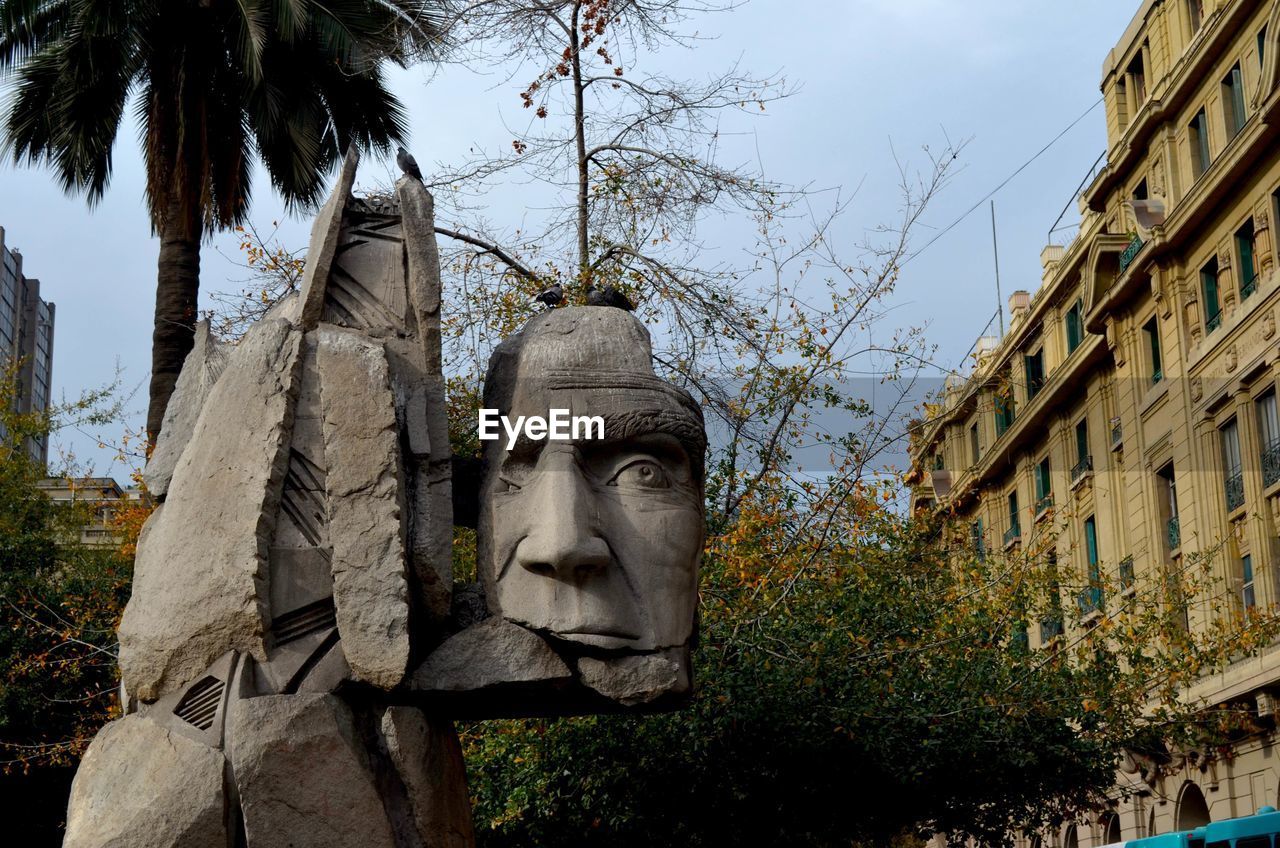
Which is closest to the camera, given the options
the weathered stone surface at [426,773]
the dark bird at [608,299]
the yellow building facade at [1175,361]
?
the weathered stone surface at [426,773]

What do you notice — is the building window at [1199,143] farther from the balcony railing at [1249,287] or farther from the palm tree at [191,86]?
the palm tree at [191,86]

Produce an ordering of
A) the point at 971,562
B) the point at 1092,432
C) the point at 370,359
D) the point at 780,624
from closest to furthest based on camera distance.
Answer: the point at 370,359, the point at 780,624, the point at 971,562, the point at 1092,432

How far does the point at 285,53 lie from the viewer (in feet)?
60.3

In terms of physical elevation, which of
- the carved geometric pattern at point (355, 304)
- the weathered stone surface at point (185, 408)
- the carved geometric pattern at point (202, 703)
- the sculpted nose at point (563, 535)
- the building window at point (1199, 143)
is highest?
the building window at point (1199, 143)

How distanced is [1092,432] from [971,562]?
1844cm

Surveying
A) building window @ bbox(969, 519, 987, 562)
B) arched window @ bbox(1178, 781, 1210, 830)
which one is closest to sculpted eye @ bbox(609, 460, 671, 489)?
building window @ bbox(969, 519, 987, 562)

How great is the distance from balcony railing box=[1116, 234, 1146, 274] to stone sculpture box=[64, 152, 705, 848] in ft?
87.7

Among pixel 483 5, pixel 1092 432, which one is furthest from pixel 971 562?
pixel 1092 432

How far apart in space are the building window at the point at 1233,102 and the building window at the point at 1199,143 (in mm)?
973

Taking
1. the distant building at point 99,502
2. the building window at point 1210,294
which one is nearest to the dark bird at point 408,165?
the distant building at point 99,502

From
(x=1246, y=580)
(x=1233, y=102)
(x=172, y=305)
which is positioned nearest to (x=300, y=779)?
(x=172, y=305)

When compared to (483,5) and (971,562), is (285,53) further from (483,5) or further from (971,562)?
(971,562)

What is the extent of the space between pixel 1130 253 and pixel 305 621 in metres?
28.4

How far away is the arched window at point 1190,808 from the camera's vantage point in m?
27.8
